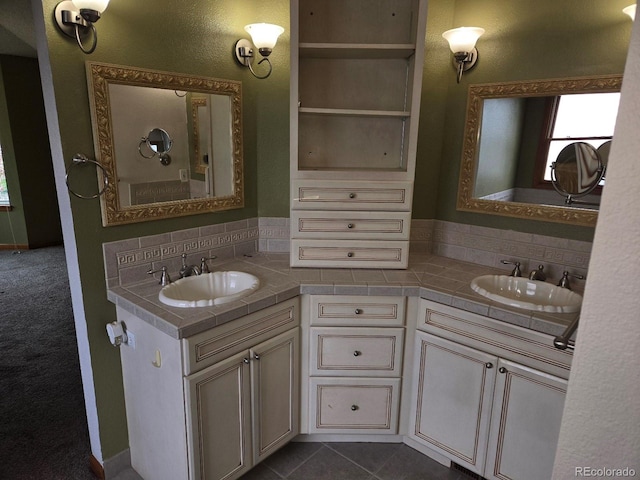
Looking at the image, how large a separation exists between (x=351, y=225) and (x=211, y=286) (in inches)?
29.8

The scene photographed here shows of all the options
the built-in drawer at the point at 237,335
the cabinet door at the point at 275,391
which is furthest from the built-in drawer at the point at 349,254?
the cabinet door at the point at 275,391

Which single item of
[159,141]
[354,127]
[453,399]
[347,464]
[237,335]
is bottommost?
[347,464]

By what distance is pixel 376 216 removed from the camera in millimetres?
2107

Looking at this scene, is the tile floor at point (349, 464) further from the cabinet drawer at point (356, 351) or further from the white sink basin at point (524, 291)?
the white sink basin at point (524, 291)

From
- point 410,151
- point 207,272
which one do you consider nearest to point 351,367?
point 207,272

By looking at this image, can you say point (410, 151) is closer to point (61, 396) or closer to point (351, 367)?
point (351, 367)

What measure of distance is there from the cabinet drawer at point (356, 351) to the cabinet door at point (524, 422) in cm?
48

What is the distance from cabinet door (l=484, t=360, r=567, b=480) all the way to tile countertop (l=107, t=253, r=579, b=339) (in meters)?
0.23

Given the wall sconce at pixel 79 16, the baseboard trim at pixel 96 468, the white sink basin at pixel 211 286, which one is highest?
the wall sconce at pixel 79 16

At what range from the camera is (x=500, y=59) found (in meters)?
2.06

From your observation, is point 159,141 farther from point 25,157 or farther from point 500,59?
point 25,157

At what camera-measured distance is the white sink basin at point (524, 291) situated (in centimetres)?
181

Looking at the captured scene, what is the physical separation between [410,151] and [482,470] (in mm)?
1510

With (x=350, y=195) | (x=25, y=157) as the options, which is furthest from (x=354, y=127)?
(x=25, y=157)
